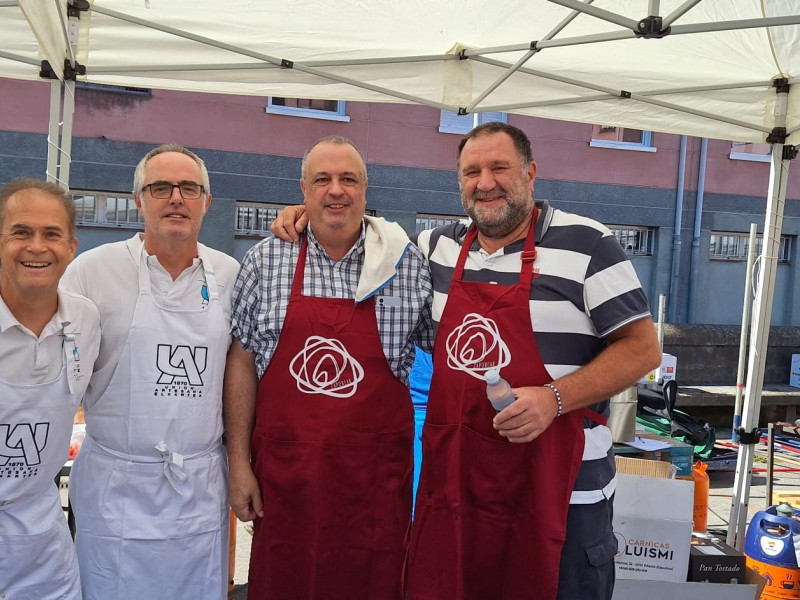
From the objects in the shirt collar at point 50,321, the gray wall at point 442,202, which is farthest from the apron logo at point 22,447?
the gray wall at point 442,202

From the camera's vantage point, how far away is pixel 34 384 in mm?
1703

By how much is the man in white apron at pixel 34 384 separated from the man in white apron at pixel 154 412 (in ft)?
0.49

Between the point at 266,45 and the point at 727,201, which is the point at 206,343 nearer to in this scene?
the point at 266,45

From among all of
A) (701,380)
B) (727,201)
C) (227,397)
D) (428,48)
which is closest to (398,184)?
(701,380)

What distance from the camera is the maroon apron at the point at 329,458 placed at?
1.99 m

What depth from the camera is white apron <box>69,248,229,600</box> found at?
192 centimetres

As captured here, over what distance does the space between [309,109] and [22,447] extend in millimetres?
8567

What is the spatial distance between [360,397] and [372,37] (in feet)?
6.68

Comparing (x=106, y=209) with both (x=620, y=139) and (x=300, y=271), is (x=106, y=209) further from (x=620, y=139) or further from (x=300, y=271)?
(x=300, y=271)

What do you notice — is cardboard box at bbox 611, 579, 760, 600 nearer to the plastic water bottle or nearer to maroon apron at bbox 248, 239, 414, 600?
maroon apron at bbox 248, 239, 414, 600

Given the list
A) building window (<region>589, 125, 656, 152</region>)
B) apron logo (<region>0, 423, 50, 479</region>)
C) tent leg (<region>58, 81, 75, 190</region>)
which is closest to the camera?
apron logo (<region>0, 423, 50, 479</region>)

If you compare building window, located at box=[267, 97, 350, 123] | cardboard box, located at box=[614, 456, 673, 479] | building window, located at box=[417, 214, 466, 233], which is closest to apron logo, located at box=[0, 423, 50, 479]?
cardboard box, located at box=[614, 456, 673, 479]

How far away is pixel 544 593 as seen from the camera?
73.0 inches

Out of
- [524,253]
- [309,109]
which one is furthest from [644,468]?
[309,109]
